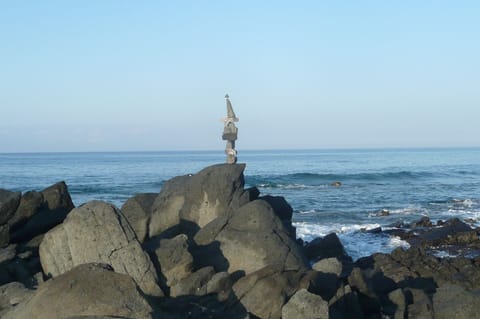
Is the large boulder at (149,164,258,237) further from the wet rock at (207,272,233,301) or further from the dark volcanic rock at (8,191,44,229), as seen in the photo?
the wet rock at (207,272,233,301)

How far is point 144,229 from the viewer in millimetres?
18141

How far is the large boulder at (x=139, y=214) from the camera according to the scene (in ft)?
58.9

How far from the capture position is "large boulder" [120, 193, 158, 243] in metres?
17.9

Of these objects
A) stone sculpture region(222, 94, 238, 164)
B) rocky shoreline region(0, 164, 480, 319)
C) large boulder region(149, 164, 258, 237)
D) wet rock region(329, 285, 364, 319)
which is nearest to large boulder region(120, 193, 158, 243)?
rocky shoreline region(0, 164, 480, 319)

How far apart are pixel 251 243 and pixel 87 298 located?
5634 mm

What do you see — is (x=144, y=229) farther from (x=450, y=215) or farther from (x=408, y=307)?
(x=450, y=215)

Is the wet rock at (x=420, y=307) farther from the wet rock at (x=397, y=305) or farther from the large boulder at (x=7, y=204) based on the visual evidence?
the large boulder at (x=7, y=204)

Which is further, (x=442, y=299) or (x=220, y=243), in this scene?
(x=220, y=243)

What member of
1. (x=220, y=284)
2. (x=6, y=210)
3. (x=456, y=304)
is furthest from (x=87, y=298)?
(x=456, y=304)

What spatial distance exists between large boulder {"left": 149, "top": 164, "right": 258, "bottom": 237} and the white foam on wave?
560 centimetres

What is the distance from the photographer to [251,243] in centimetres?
1445

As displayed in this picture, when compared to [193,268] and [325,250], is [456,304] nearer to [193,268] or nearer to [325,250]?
[193,268]

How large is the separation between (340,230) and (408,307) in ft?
55.5

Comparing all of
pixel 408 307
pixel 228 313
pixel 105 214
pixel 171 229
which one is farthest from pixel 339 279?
pixel 171 229
